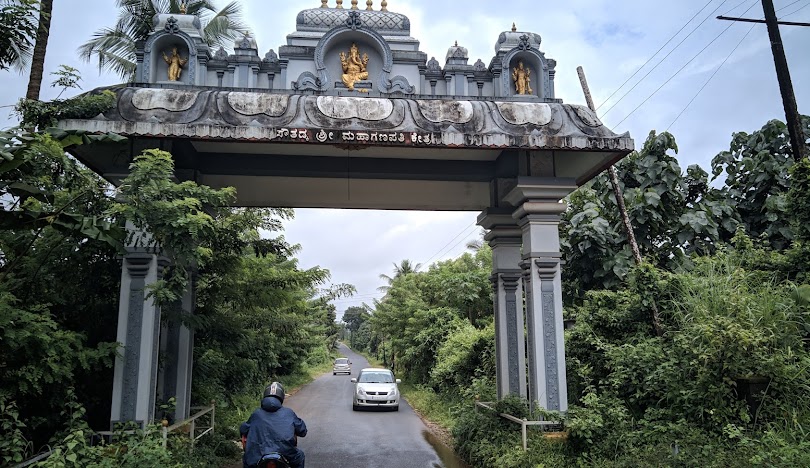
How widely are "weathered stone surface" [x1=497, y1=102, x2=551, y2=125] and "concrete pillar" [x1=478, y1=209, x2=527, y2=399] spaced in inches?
77.5

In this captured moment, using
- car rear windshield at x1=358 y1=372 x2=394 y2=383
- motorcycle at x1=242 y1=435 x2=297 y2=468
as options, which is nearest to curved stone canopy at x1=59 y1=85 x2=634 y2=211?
motorcycle at x1=242 y1=435 x2=297 y2=468

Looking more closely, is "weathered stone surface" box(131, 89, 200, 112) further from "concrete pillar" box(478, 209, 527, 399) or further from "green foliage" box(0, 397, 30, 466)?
"concrete pillar" box(478, 209, 527, 399)

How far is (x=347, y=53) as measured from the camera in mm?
8844

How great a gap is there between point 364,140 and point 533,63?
321cm

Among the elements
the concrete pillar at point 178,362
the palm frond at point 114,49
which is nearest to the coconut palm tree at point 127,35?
the palm frond at point 114,49

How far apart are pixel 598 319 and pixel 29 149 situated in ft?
27.4

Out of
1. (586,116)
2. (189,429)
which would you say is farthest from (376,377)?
(586,116)

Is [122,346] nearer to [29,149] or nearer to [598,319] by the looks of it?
[29,149]

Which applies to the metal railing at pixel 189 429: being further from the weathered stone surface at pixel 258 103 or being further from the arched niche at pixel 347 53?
Result: the arched niche at pixel 347 53

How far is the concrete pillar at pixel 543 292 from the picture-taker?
7734mm

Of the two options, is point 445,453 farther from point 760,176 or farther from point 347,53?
point 760,176

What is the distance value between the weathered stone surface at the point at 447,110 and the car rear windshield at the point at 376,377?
11656 millimetres

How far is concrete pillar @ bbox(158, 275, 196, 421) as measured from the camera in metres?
8.45

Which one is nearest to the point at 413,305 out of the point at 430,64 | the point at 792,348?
the point at 430,64
